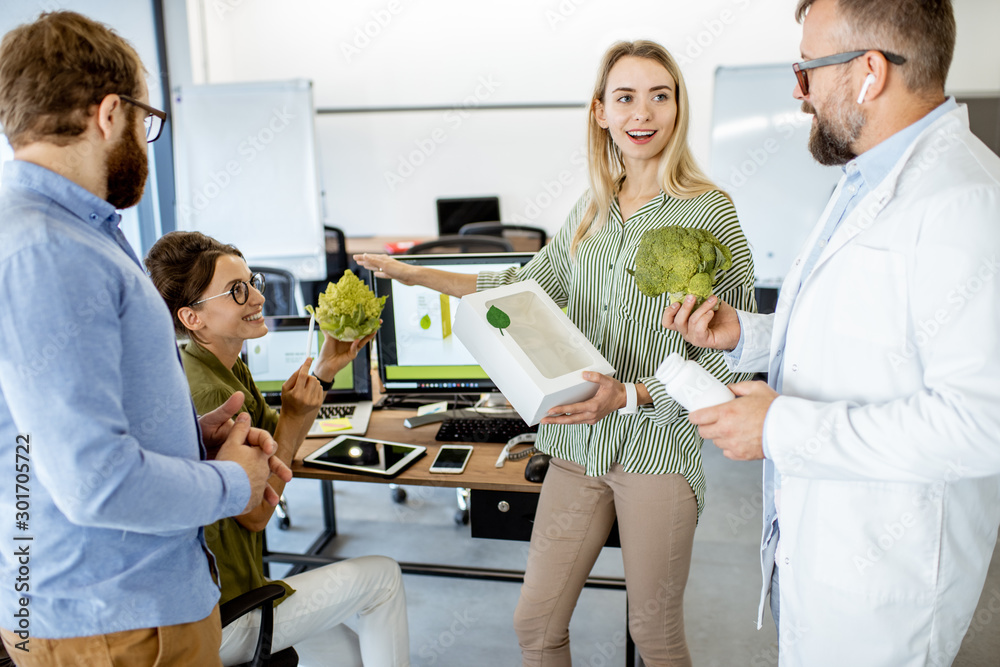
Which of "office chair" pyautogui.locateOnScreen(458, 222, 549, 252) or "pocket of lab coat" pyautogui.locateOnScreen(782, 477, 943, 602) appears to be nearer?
"pocket of lab coat" pyautogui.locateOnScreen(782, 477, 943, 602)

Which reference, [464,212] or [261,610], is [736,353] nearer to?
[261,610]

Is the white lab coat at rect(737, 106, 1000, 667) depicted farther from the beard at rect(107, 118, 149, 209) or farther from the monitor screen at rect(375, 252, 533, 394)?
the monitor screen at rect(375, 252, 533, 394)

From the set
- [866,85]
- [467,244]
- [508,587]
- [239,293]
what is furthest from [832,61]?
[467,244]

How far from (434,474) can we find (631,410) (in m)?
0.67

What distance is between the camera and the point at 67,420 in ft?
3.06

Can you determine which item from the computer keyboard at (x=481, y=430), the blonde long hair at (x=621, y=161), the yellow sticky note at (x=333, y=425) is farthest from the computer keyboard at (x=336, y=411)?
the blonde long hair at (x=621, y=161)

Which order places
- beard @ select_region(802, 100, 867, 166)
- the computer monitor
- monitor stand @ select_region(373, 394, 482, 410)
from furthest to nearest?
the computer monitor, monitor stand @ select_region(373, 394, 482, 410), beard @ select_region(802, 100, 867, 166)

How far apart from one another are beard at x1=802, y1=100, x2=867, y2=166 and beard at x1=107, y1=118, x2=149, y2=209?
45.0 inches

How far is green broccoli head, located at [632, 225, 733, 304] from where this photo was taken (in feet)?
4.63

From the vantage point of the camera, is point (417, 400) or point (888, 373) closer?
point (888, 373)

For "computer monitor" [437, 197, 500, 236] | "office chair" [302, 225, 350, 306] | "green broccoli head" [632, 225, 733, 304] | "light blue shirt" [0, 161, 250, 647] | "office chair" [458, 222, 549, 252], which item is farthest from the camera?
"computer monitor" [437, 197, 500, 236]

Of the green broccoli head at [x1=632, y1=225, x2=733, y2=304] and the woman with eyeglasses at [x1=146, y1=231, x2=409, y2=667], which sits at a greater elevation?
the green broccoli head at [x1=632, y1=225, x2=733, y2=304]

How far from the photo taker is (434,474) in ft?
6.56

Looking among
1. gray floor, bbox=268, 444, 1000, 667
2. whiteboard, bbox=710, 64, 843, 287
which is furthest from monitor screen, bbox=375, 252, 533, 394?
Result: whiteboard, bbox=710, 64, 843, 287
